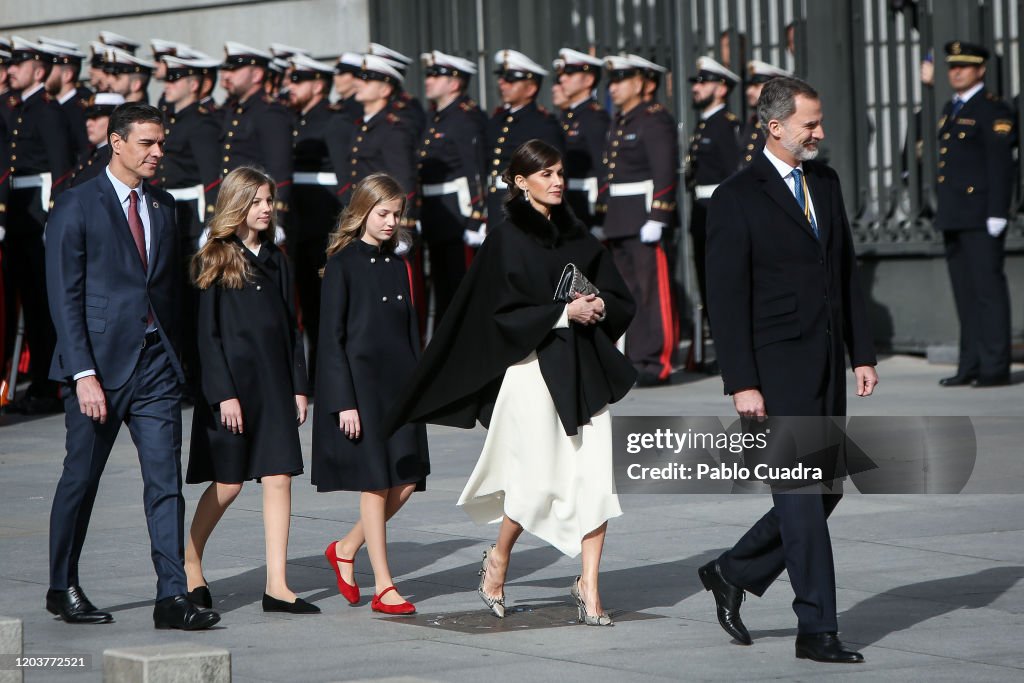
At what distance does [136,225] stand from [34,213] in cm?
642

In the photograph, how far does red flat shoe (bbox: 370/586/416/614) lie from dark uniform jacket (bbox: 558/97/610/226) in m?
7.71

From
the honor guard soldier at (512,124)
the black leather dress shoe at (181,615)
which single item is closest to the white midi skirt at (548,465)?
the black leather dress shoe at (181,615)

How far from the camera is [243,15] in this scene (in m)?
19.1

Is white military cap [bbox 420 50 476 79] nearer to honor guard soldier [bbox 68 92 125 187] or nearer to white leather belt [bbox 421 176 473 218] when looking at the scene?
white leather belt [bbox 421 176 473 218]

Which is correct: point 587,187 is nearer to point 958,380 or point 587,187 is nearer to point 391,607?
point 958,380

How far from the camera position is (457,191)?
566 inches

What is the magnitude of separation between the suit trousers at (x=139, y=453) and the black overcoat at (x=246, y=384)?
25 cm

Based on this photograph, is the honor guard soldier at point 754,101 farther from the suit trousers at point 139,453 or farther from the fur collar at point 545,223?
the suit trousers at point 139,453

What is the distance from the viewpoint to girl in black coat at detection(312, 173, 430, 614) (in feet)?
22.9

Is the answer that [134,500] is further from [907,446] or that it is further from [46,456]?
[907,446]

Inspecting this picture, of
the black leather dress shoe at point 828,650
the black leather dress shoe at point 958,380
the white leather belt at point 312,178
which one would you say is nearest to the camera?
the black leather dress shoe at point 828,650

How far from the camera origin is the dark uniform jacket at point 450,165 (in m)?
14.4

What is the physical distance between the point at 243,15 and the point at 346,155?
217 inches

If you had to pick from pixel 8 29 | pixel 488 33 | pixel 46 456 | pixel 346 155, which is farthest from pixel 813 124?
pixel 8 29
